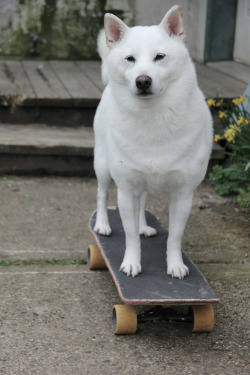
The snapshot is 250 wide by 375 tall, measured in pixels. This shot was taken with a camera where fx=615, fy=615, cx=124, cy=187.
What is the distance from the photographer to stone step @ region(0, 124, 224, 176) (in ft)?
15.2

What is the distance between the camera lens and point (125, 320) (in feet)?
8.54

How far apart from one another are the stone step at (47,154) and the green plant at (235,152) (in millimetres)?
200

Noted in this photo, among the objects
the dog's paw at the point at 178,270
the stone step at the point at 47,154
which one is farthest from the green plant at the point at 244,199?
the dog's paw at the point at 178,270

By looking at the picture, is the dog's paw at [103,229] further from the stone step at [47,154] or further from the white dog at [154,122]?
the stone step at [47,154]

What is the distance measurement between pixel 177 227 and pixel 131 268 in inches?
11.1

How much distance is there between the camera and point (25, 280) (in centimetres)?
313

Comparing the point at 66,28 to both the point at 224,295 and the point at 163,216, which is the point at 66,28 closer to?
the point at 163,216

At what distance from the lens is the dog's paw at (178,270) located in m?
2.80

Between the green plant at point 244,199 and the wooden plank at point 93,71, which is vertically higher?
the wooden plank at point 93,71

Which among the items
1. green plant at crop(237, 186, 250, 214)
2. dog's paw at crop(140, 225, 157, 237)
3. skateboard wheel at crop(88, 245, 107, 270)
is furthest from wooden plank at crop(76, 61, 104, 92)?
skateboard wheel at crop(88, 245, 107, 270)

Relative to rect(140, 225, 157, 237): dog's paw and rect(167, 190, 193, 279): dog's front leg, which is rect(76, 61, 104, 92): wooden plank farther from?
rect(167, 190, 193, 279): dog's front leg

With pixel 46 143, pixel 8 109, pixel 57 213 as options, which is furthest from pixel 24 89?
pixel 57 213

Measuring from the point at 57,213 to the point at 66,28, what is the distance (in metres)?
2.89

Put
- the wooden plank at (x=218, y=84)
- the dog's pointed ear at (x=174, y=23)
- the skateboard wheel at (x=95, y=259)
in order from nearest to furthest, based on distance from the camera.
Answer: the dog's pointed ear at (x=174, y=23) < the skateboard wheel at (x=95, y=259) < the wooden plank at (x=218, y=84)
